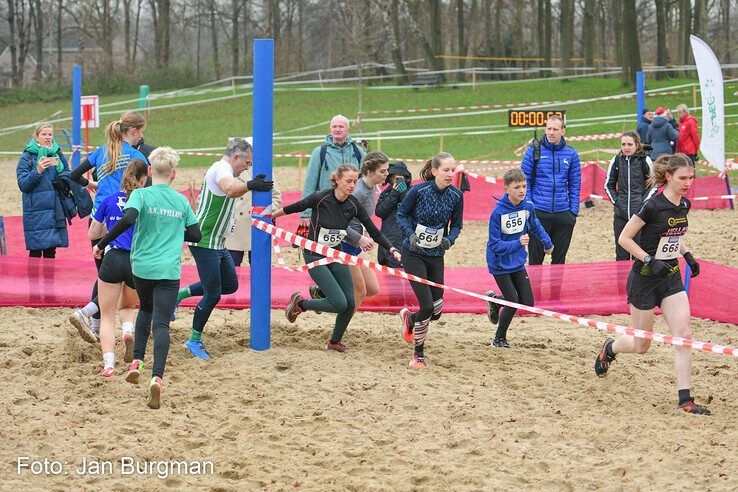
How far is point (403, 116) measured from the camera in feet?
119

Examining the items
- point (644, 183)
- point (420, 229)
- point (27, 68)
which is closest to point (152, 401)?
point (420, 229)

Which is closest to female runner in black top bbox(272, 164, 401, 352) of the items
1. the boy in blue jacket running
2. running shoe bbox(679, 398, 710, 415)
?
the boy in blue jacket running

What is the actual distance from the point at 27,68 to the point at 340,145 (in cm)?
6631

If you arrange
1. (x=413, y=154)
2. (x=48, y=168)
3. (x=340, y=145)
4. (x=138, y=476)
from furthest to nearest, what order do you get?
(x=413, y=154) → (x=48, y=168) → (x=340, y=145) → (x=138, y=476)

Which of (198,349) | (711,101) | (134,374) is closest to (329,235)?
(198,349)

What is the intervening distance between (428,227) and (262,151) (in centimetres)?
145

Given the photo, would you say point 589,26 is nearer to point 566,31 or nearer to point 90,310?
point 566,31

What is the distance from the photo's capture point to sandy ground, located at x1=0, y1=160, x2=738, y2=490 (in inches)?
221

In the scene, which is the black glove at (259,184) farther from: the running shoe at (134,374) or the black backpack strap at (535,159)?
the black backpack strap at (535,159)

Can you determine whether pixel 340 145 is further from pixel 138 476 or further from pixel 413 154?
pixel 413 154

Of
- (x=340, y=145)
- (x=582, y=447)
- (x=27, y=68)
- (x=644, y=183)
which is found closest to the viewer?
(x=582, y=447)

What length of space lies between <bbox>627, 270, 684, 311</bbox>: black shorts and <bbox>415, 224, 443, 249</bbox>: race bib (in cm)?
166

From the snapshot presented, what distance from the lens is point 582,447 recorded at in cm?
608

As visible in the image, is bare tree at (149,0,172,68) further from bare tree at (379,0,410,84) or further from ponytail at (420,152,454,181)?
ponytail at (420,152,454,181)
